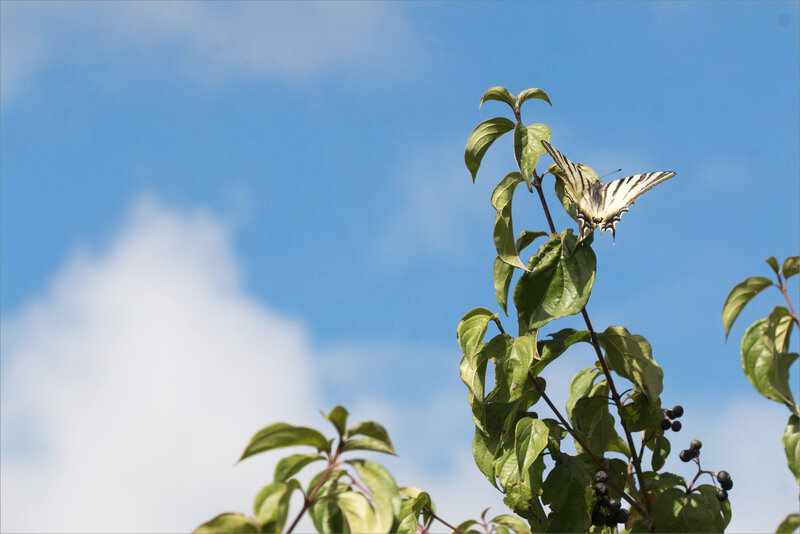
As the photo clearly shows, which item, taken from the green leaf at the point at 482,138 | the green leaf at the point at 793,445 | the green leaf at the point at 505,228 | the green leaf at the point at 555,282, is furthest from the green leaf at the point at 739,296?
the green leaf at the point at 482,138

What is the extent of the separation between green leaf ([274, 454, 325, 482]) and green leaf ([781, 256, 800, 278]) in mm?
1950

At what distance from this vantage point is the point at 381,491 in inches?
103

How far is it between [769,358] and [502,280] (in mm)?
1597

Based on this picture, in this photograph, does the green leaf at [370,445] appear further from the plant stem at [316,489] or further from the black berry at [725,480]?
the black berry at [725,480]

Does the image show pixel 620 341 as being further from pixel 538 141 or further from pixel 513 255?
pixel 538 141

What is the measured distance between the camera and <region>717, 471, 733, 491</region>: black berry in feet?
15.3


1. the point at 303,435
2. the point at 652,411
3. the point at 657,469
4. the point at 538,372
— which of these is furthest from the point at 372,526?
the point at 657,469

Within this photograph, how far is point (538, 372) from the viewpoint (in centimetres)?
454

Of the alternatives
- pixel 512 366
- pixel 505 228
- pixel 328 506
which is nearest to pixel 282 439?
pixel 328 506

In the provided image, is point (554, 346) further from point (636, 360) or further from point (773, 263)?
point (773, 263)

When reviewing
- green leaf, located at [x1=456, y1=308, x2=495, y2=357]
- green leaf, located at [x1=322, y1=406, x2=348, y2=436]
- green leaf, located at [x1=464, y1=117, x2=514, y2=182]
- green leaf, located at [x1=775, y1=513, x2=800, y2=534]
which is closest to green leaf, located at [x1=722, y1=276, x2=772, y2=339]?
green leaf, located at [x1=775, y1=513, x2=800, y2=534]

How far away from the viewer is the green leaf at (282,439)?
8.37 feet

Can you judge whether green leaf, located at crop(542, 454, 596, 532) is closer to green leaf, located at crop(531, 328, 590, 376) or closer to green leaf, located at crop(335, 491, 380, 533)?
green leaf, located at crop(531, 328, 590, 376)

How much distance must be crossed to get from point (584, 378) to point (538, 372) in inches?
25.7
